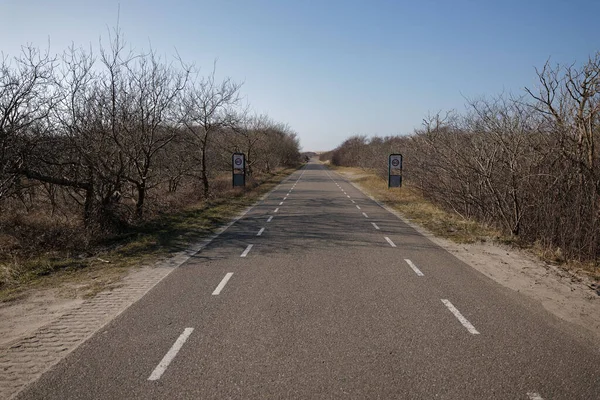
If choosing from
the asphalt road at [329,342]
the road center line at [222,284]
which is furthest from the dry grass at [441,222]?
the road center line at [222,284]

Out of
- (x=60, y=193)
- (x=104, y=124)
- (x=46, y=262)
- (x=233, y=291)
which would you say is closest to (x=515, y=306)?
(x=233, y=291)

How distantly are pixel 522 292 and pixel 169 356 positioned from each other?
5899mm

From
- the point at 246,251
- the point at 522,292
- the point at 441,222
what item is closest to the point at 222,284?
the point at 246,251

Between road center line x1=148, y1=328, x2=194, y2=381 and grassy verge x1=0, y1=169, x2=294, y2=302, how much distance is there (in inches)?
110

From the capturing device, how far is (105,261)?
9484 millimetres

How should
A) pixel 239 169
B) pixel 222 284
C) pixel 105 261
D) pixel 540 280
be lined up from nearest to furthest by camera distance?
pixel 222 284, pixel 540 280, pixel 105 261, pixel 239 169

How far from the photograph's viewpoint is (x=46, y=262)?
29.7 feet

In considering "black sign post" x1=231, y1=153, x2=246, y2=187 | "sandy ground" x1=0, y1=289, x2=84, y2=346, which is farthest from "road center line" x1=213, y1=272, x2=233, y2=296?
"black sign post" x1=231, y1=153, x2=246, y2=187

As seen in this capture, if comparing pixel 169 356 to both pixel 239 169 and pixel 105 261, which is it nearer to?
pixel 105 261

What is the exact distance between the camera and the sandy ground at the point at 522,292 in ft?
18.8

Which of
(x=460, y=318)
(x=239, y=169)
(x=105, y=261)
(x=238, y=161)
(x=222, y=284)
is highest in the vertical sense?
(x=238, y=161)

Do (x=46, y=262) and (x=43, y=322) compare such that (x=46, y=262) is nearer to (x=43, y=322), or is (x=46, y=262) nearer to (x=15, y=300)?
(x=15, y=300)

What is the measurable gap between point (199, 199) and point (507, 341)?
20.9 meters

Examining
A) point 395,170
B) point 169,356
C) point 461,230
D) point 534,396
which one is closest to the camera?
point 534,396
